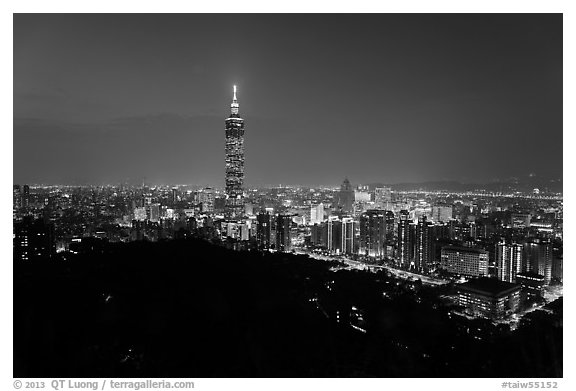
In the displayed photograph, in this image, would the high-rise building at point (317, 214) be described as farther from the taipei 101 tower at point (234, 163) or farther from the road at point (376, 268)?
the taipei 101 tower at point (234, 163)

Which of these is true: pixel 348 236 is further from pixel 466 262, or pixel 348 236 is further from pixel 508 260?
pixel 508 260

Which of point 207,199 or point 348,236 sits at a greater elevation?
point 207,199

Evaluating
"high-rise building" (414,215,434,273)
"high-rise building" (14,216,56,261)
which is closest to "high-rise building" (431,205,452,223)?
"high-rise building" (414,215,434,273)

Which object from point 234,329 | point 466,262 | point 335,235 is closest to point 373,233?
point 335,235

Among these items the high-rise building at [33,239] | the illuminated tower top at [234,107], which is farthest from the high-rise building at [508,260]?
the high-rise building at [33,239]

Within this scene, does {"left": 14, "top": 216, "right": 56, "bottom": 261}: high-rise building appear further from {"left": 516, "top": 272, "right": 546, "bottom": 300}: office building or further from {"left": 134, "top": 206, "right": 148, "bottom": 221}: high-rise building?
{"left": 516, "top": 272, "right": 546, "bottom": 300}: office building
